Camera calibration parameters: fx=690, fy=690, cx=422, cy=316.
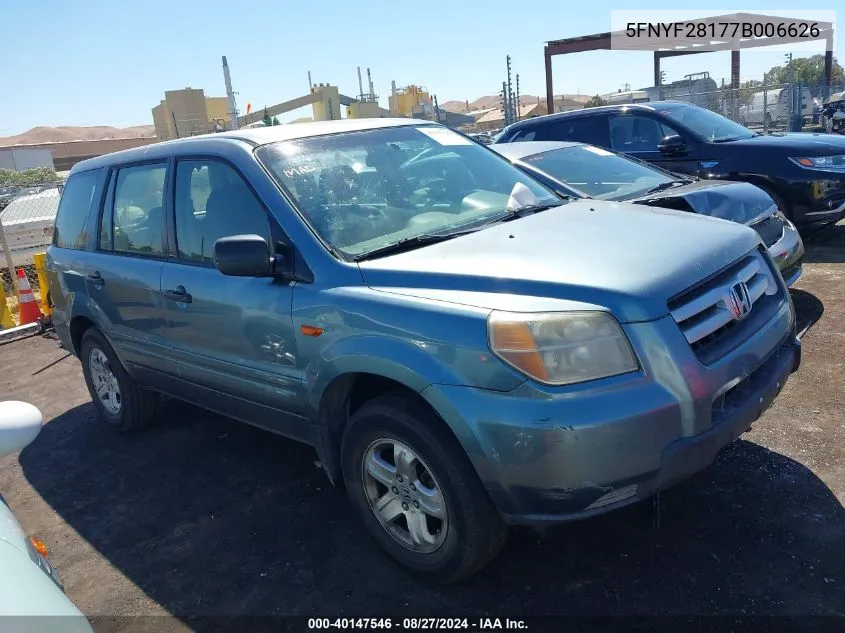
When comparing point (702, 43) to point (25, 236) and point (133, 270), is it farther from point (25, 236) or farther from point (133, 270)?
point (133, 270)

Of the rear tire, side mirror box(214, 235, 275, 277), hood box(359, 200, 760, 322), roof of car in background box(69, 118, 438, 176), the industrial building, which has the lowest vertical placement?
the rear tire

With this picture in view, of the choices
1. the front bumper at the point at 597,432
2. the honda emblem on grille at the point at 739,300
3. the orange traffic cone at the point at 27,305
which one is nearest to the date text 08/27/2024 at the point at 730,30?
the orange traffic cone at the point at 27,305

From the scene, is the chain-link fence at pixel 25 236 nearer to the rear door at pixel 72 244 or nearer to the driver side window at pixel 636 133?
the rear door at pixel 72 244

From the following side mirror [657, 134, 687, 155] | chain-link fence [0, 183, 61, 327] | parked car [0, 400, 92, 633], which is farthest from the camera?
chain-link fence [0, 183, 61, 327]

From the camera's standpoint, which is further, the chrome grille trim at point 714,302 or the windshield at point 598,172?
the windshield at point 598,172

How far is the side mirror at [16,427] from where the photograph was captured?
2.15 metres

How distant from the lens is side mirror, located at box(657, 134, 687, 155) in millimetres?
7820

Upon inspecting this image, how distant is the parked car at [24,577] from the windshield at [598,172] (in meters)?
4.87

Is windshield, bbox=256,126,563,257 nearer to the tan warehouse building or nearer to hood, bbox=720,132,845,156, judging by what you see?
hood, bbox=720,132,845,156

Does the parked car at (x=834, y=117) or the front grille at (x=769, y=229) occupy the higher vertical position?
the parked car at (x=834, y=117)

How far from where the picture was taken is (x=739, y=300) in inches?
112

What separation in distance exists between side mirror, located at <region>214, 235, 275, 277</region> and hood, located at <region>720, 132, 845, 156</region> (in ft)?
21.7

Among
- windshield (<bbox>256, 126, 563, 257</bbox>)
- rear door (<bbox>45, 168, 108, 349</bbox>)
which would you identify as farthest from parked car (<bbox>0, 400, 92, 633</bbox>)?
rear door (<bbox>45, 168, 108, 349</bbox>)

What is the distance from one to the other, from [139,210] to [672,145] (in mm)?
5931
